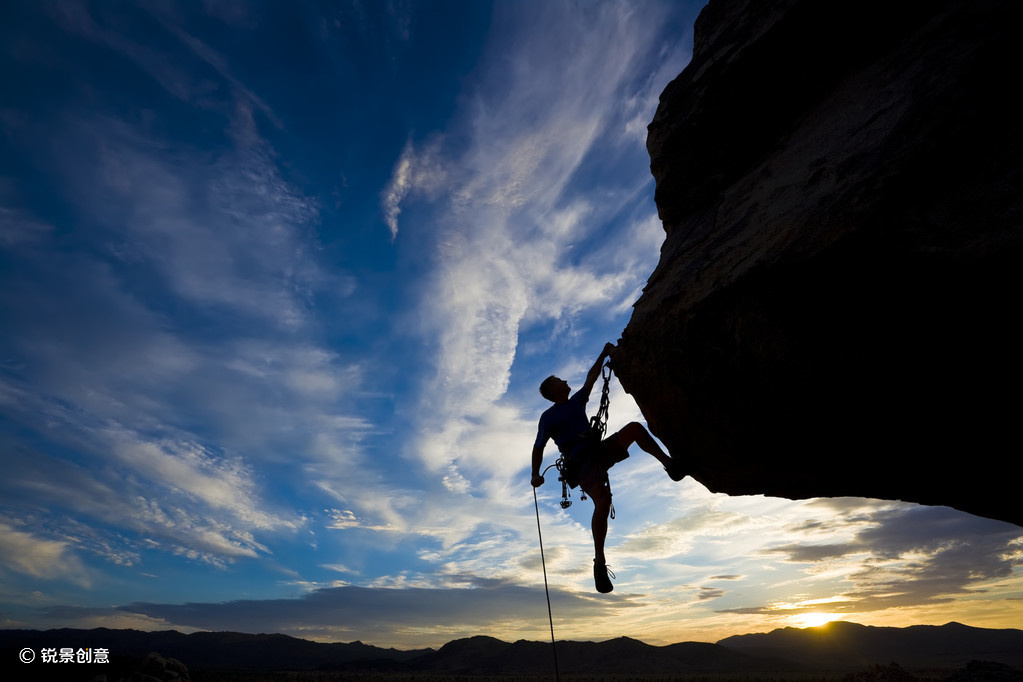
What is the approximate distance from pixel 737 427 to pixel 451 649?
9690cm

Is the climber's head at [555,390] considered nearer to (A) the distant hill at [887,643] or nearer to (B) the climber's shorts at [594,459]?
(B) the climber's shorts at [594,459]

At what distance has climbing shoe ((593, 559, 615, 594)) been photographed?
21.6ft

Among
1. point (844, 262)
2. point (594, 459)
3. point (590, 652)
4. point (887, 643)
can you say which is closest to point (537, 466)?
point (594, 459)

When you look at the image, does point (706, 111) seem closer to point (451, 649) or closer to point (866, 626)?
point (451, 649)

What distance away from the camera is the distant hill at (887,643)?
8531 cm

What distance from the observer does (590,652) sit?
2916 inches

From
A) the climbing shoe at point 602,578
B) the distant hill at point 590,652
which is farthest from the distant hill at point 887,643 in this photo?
the climbing shoe at point 602,578

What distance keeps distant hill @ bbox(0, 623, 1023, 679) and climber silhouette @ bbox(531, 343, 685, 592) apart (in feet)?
142

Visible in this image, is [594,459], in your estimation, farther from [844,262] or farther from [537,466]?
[844,262]

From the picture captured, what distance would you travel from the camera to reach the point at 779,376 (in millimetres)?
4902

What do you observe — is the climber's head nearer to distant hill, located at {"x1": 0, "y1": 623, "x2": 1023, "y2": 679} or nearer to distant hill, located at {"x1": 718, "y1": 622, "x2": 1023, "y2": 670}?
distant hill, located at {"x1": 0, "y1": 623, "x2": 1023, "y2": 679}

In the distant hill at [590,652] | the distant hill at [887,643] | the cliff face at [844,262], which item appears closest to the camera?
the cliff face at [844,262]

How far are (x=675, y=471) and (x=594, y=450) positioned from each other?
3.84 feet

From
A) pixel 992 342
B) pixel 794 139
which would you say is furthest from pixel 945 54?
pixel 992 342
